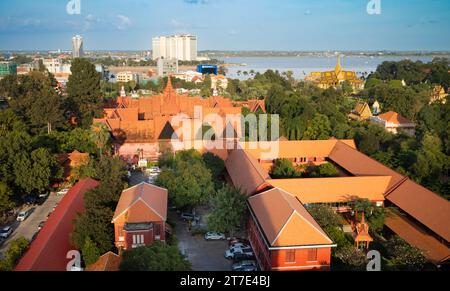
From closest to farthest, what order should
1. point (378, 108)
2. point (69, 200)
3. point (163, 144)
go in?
1. point (69, 200)
2. point (163, 144)
3. point (378, 108)

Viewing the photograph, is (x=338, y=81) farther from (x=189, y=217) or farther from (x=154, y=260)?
(x=154, y=260)

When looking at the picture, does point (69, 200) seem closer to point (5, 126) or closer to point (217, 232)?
point (217, 232)

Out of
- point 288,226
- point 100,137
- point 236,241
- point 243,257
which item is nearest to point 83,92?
point 100,137

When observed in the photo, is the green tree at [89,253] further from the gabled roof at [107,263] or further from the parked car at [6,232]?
the parked car at [6,232]

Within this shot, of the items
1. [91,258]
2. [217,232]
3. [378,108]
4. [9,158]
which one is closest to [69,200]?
[9,158]

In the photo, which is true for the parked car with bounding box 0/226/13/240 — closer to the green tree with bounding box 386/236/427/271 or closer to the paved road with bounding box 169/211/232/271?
the paved road with bounding box 169/211/232/271
